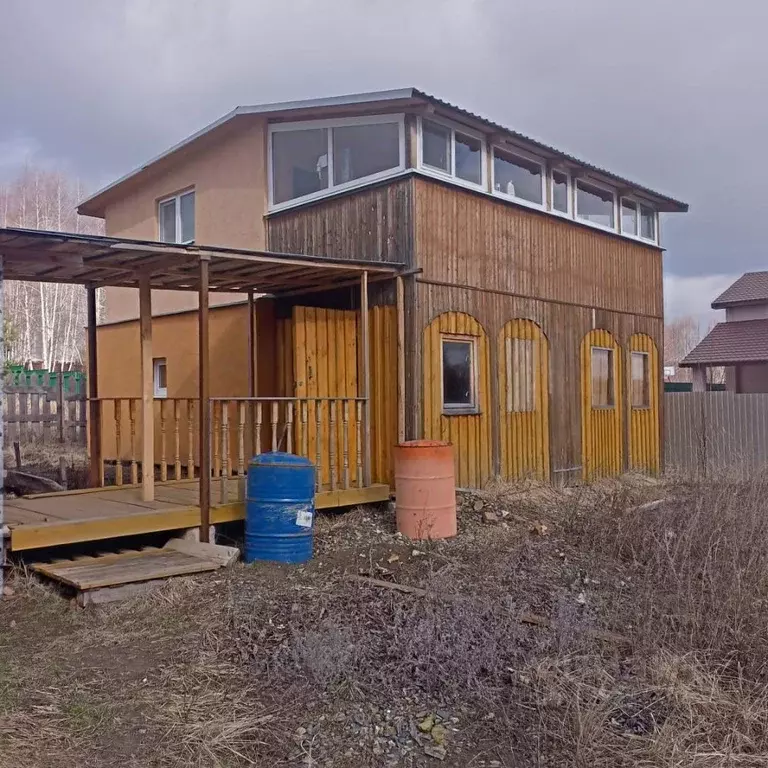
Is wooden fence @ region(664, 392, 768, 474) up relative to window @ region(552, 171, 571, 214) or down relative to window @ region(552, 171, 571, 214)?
down

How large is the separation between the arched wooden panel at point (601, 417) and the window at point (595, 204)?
194 centimetres

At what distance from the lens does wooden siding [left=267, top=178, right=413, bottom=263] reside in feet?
31.9

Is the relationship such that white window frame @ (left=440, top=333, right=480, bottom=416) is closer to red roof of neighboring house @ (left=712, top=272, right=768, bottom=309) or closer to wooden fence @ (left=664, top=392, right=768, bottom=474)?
wooden fence @ (left=664, top=392, right=768, bottom=474)

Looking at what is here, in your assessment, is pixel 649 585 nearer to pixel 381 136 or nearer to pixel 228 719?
pixel 228 719

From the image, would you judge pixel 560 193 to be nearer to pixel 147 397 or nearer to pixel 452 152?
pixel 452 152

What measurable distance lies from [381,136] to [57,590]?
6.61 m

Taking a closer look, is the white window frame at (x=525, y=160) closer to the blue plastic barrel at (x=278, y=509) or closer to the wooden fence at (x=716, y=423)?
the blue plastic barrel at (x=278, y=509)

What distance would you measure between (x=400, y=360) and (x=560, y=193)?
4756 mm

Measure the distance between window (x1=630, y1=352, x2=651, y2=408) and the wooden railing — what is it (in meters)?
6.28

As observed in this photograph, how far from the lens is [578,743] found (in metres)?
3.66

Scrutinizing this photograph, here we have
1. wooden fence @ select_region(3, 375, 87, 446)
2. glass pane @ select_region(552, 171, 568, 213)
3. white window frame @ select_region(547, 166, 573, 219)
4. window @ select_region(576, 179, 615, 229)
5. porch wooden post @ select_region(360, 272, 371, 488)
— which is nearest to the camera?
porch wooden post @ select_region(360, 272, 371, 488)

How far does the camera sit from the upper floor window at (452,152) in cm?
991

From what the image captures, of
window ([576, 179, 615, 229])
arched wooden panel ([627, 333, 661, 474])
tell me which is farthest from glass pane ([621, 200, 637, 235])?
arched wooden panel ([627, 333, 661, 474])

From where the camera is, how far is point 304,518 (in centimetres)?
743
